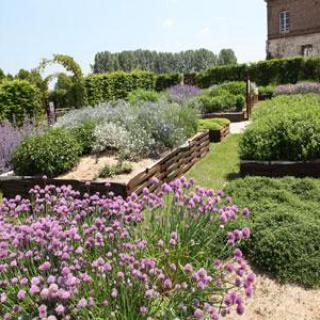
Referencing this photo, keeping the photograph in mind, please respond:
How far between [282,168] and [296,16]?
33981 millimetres

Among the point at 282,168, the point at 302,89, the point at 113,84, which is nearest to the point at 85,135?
the point at 282,168

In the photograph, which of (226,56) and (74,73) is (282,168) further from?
(226,56)

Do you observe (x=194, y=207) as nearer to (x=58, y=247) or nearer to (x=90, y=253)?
(x=90, y=253)

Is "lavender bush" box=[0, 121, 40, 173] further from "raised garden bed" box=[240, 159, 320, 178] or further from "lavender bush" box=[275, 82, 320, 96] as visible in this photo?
"lavender bush" box=[275, 82, 320, 96]

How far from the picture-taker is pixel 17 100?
1334 cm

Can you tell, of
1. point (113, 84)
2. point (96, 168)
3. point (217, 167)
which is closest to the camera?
point (96, 168)

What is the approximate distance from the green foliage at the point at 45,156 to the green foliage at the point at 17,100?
6.83 metres

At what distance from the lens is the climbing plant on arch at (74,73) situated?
678 inches

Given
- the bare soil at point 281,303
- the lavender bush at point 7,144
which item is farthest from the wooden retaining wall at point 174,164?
the lavender bush at point 7,144

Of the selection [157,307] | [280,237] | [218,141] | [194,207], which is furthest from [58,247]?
[218,141]

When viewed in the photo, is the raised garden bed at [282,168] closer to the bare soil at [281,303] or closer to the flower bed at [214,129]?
the bare soil at [281,303]

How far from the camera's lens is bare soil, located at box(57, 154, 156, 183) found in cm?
593

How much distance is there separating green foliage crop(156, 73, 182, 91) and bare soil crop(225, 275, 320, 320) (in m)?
27.8

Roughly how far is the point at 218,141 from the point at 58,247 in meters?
9.13
